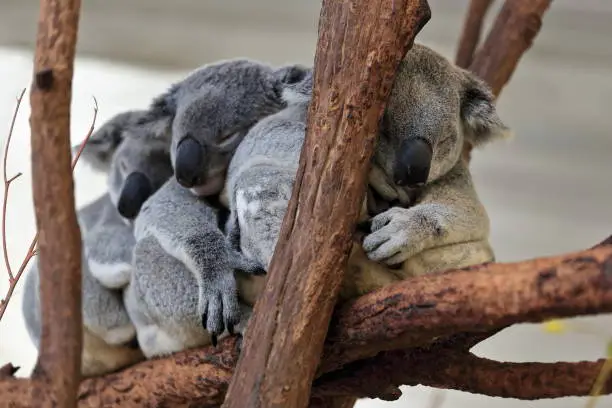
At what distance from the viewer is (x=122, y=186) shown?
73.3 inches

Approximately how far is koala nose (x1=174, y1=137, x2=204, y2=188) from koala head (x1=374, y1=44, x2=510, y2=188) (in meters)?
0.38

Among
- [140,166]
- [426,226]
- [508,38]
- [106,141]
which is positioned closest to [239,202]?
[426,226]

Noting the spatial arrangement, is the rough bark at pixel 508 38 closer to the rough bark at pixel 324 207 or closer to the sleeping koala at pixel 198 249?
the sleeping koala at pixel 198 249

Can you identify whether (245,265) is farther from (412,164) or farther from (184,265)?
(412,164)

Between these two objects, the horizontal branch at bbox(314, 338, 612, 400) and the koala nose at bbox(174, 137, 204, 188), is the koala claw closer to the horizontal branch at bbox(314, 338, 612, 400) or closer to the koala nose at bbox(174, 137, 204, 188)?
the horizontal branch at bbox(314, 338, 612, 400)

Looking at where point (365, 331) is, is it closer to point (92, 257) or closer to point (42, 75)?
point (42, 75)

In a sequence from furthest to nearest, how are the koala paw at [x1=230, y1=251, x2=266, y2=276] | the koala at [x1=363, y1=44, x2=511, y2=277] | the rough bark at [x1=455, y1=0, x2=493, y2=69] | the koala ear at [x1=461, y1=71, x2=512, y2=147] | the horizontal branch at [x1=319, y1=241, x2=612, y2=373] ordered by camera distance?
the rough bark at [x1=455, y1=0, x2=493, y2=69] < the koala ear at [x1=461, y1=71, x2=512, y2=147] < the koala paw at [x1=230, y1=251, x2=266, y2=276] < the koala at [x1=363, y1=44, x2=511, y2=277] < the horizontal branch at [x1=319, y1=241, x2=612, y2=373]

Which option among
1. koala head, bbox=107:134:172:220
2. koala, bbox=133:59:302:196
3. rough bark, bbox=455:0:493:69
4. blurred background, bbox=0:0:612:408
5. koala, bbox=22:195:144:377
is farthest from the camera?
blurred background, bbox=0:0:612:408

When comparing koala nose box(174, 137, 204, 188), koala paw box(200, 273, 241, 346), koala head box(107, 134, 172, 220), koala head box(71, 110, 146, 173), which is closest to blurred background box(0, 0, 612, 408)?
koala head box(71, 110, 146, 173)

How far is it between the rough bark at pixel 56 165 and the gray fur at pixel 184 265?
46 cm

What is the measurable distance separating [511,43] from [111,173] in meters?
1.11

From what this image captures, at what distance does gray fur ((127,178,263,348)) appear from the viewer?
1.40 metres

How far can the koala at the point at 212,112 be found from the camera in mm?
1628

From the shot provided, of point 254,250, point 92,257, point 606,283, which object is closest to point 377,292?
point 254,250
